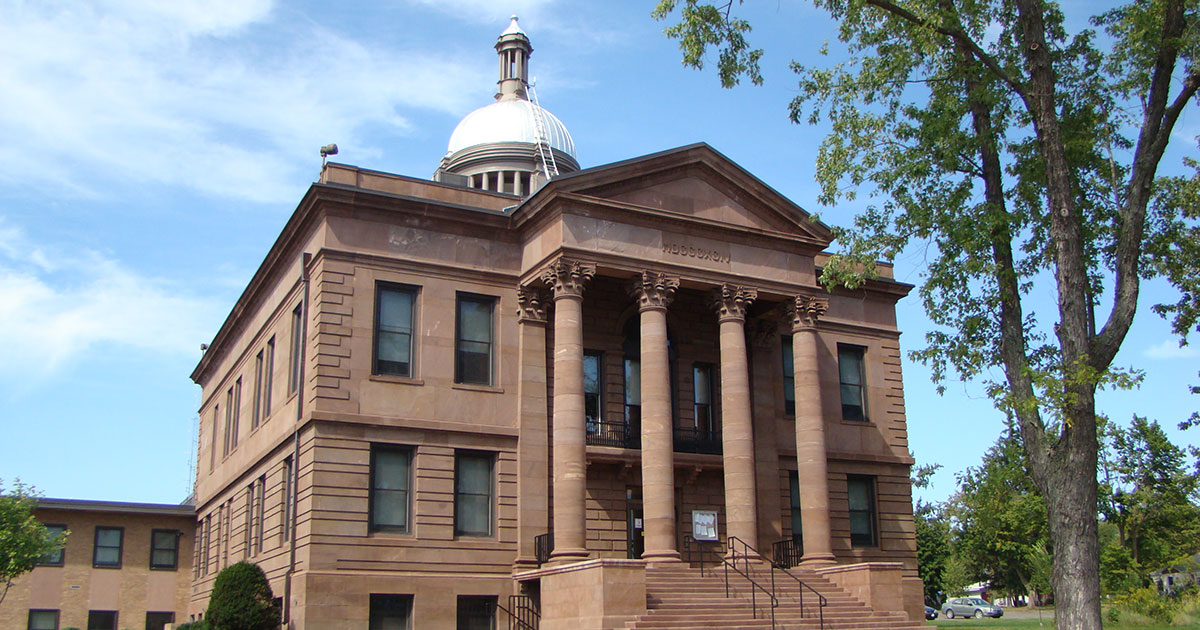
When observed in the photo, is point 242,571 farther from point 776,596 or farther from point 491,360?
point 776,596

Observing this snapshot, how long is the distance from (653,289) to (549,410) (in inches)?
165

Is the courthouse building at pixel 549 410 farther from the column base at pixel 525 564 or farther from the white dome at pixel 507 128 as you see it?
the white dome at pixel 507 128

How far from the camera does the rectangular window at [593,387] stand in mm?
29562

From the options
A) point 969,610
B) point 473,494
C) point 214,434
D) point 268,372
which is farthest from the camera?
point 969,610

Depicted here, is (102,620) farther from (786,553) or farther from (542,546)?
(786,553)

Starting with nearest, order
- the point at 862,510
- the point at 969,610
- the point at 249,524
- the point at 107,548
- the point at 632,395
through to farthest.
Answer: the point at 632,395
the point at 249,524
the point at 862,510
the point at 107,548
the point at 969,610

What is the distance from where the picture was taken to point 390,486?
26531mm

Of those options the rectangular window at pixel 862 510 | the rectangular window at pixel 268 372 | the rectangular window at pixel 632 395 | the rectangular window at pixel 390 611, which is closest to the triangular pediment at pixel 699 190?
the rectangular window at pixel 632 395

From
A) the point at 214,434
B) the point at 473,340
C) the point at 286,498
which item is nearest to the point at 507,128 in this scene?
the point at 214,434

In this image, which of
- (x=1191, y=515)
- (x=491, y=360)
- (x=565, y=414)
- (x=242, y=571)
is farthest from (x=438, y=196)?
(x=1191, y=515)

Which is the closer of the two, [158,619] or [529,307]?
[529,307]

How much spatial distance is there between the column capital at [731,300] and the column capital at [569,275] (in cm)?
372

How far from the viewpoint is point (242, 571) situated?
26703 mm

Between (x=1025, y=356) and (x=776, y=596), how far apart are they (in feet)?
29.5
